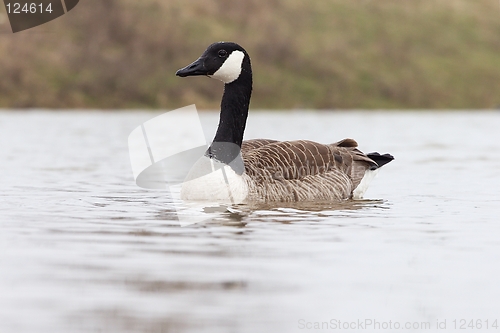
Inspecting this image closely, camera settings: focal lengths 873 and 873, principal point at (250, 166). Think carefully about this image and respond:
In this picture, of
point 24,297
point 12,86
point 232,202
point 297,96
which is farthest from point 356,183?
point 297,96

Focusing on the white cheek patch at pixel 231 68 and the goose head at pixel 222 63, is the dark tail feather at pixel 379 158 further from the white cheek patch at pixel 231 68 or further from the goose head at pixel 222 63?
the white cheek patch at pixel 231 68

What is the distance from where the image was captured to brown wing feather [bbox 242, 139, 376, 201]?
1359 cm

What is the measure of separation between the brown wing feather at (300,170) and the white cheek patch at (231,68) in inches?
49.3

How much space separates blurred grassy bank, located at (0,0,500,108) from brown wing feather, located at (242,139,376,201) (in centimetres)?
7366

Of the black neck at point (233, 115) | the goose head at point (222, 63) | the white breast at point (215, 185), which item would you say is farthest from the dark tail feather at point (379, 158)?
the white breast at point (215, 185)

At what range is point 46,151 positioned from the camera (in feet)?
88.7

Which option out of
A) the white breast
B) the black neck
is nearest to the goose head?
the black neck

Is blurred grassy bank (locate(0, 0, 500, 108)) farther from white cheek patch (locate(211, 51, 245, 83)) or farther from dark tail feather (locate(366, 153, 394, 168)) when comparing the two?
white cheek patch (locate(211, 51, 245, 83))

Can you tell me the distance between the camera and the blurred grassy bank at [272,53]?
95500 mm

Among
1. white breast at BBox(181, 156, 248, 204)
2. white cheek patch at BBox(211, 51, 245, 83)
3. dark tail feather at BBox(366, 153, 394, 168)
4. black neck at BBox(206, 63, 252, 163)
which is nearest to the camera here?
white breast at BBox(181, 156, 248, 204)

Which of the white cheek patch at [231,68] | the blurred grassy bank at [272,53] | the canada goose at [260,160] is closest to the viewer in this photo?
the canada goose at [260,160]

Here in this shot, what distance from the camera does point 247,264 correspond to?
28.1ft

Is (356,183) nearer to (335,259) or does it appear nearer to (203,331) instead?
(335,259)

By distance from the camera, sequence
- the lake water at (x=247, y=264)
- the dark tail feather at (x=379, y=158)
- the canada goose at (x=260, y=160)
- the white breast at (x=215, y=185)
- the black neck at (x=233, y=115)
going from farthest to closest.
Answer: the dark tail feather at (x=379, y=158)
the black neck at (x=233, y=115)
the canada goose at (x=260, y=160)
the white breast at (x=215, y=185)
the lake water at (x=247, y=264)
